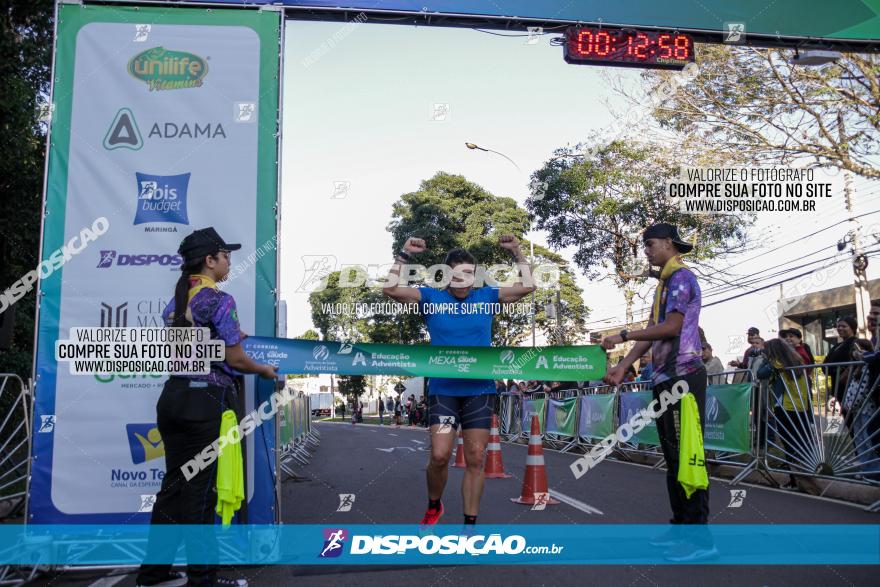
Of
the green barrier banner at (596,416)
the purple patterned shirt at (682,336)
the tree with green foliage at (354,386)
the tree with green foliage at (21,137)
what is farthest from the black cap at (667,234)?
the tree with green foliage at (354,386)

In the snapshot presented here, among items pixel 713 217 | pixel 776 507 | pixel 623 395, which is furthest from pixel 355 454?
pixel 713 217

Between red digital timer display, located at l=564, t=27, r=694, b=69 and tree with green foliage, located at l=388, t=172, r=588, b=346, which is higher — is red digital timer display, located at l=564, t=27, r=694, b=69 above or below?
below

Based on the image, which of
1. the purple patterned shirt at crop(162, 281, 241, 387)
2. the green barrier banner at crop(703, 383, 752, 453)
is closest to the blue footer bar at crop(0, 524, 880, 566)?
the purple patterned shirt at crop(162, 281, 241, 387)

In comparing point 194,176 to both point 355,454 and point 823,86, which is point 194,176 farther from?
point 823,86

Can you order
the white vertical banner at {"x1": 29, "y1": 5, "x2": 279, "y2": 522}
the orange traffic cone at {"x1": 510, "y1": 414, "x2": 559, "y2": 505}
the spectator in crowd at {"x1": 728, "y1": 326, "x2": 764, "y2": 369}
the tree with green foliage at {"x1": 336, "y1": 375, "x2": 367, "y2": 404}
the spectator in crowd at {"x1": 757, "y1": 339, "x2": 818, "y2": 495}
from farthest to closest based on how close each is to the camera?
the tree with green foliage at {"x1": 336, "y1": 375, "x2": 367, "y2": 404}, the spectator in crowd at {"x1": 728, "y1": 326, "x2": 764, "y2": 369}, the spectator in crowd at {"x1": 757, "y1": 339, "x2": 818, "y2": 495}, the orange traffic cone at {"x1": 510, "y1": 414, "x2": 559, "y2": 505}, the white vertical banner at {"x1": 29, "y1": 5, "x2": 279, "y2": 522}

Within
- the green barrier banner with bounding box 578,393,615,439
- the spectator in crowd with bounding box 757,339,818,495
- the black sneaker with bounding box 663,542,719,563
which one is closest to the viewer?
the black sneaker with bounding box 663,542,719,563

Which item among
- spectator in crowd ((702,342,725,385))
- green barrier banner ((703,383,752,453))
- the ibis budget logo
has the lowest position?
green barrier banner ((703,383,752,453))

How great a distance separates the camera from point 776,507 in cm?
730

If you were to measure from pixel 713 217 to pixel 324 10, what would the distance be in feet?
57.3

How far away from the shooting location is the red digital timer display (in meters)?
8.97

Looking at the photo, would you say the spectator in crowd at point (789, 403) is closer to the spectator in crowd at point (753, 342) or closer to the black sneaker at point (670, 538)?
the spectator in crowd at point (753, 342)

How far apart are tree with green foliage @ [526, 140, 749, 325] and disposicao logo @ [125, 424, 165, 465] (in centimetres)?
1781

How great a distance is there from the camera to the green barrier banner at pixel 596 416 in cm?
1461

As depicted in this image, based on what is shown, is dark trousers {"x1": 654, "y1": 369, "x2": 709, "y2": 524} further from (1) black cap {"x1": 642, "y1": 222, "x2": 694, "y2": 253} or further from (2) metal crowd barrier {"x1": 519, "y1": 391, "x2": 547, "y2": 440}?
(2) metal crowd barrier {"x1": 519, "y1": 391, "x2": 547, "y2": 440}
